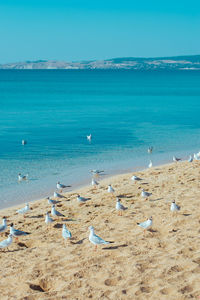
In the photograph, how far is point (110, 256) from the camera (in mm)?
9578

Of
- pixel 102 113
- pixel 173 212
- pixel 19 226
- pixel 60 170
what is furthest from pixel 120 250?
pixel 102 113

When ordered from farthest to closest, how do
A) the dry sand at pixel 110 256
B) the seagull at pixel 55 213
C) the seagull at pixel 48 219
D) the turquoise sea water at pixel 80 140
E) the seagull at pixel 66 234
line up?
the turquoise sea water at pixel 80 140
the seagull at pixel 55 213
the seagull at pixel 48 219
the seagull at pixel 66 234
the dry sand at pixel 110 256

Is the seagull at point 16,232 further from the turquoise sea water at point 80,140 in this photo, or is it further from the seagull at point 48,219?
the turquoise sea water at point 80,140

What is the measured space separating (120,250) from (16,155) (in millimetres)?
18892

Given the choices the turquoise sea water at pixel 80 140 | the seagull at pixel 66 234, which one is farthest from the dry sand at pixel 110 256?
the turquoise sea water at pixel 80 140

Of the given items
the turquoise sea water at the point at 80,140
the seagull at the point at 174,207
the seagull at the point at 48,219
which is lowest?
the turquoise sea water at the point at 80,140

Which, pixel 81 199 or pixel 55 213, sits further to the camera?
pixel 81 199

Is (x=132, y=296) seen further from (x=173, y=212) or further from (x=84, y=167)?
(x=84, y=167)

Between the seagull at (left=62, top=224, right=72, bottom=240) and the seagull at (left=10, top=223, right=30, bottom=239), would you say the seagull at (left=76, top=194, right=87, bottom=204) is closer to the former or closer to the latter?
the seagull at (left=10, top=223, right=30, bottom=239)

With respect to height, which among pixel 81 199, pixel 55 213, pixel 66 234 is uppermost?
pixel 66 234

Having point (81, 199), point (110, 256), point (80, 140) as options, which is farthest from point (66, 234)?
point (80, 140)

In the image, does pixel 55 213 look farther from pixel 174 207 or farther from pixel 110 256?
pixel 110 256

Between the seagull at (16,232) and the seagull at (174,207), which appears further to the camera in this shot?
the seagull at (174,207)

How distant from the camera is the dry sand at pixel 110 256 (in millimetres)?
8058
